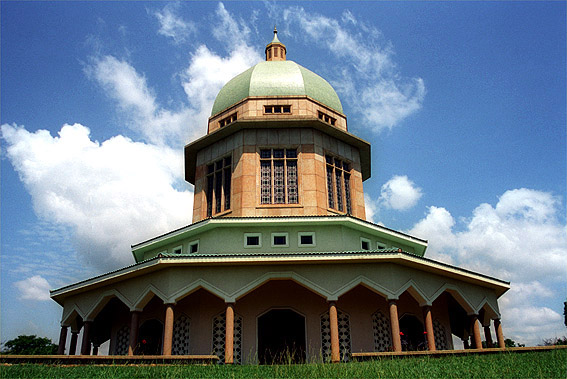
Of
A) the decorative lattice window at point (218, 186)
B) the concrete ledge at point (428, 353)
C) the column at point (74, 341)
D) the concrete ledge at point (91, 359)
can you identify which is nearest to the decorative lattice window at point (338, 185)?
the decorative lattice window at point (218, 186)

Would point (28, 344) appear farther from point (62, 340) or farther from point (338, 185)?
point (338, 185)

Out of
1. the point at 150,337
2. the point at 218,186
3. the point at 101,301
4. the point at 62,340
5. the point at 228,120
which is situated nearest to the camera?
the point at 101,301

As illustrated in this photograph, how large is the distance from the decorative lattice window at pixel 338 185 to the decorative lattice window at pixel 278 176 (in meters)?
2.07

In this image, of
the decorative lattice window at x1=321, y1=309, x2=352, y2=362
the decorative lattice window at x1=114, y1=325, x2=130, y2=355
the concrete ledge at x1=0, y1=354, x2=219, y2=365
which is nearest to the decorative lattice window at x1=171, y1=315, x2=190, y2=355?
the decorative lattice window at x1=114, y1=325, x2=130, y2=355

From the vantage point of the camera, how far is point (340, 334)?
70.7 ft

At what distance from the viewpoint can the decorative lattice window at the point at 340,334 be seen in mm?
21094

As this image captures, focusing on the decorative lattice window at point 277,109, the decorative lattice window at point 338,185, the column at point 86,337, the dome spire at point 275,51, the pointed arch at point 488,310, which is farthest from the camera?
the dome spire at point 275,51

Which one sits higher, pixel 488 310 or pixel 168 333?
pixel 488 310

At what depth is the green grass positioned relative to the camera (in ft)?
39.2

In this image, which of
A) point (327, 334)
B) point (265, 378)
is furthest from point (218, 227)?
point (265, 378)

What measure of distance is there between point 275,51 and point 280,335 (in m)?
19.8

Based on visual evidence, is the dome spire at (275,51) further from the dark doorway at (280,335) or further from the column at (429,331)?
the column at (429,331)

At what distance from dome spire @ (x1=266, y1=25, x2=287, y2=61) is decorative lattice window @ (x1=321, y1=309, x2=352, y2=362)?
18638mm

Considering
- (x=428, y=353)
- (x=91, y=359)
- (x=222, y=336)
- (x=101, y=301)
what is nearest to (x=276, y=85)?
(x=222, y=336)
